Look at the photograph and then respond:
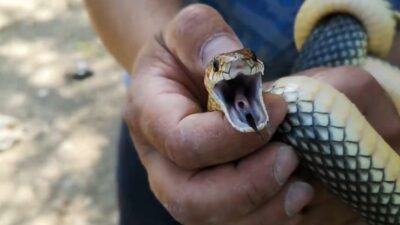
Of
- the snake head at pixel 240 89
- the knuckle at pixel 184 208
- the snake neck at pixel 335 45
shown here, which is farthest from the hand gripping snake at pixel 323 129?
the snake neck at pixel 335 45

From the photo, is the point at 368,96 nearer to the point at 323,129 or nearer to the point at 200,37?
the point at 323,129

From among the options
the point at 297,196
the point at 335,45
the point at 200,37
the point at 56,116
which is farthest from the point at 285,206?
the point at 56,116

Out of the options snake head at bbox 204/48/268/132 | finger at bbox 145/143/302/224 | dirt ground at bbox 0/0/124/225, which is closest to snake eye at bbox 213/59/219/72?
snake head at bbox 204/48/268/132

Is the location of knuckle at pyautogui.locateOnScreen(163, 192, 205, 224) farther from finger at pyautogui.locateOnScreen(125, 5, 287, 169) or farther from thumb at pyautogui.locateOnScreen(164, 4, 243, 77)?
thumb at pyautogui.locateOnScreen(164, 4, 243, 77)

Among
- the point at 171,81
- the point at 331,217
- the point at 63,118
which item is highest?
the point at 171,81

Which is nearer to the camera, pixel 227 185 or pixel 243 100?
pixel 243 100

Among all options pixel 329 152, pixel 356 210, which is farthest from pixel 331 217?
pixel 329 152

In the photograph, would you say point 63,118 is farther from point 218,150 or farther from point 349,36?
point 218,150
